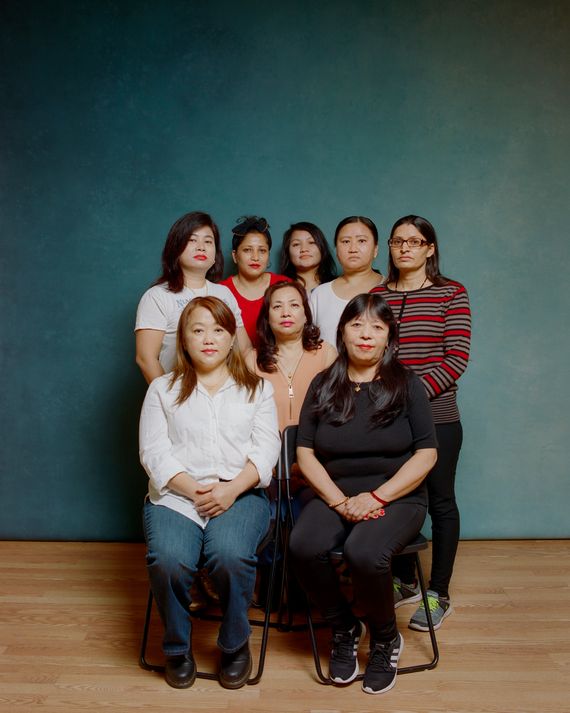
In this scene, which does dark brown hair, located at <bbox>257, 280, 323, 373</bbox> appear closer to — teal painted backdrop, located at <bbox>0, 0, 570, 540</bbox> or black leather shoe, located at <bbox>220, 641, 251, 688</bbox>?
teal painted backdrop, located at <bbox>0, 0, 570, 540</bbox>

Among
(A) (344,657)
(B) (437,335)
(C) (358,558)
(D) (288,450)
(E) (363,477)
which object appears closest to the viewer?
(C) (358,558)

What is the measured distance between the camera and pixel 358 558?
79.4 inches

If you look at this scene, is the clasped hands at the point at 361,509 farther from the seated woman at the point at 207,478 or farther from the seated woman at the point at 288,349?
the seated woman at the point at 288,349

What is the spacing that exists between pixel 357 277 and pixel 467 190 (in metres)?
0.95

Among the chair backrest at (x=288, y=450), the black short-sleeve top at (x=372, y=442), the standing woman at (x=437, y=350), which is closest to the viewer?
the black short-sleeve top at (x=372, y=442)

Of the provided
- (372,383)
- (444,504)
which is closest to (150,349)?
(372,383)

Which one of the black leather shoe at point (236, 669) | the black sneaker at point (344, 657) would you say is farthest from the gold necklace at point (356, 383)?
the black leather shoe at point (236, 669)

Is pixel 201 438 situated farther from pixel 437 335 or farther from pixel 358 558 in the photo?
pixel 437 335

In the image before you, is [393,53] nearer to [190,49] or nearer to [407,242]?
[190,49]

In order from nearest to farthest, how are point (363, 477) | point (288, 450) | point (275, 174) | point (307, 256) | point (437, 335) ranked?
point (363, 477), point (288, 450), point (437, 335), point (307, 256), point (275, 174)

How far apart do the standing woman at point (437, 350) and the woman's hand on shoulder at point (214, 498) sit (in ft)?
2.86

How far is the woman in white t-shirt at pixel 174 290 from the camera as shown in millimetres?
2693

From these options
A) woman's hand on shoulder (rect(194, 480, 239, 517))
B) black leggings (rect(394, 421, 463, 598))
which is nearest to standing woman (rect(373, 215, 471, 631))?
black leggings (rect(394, 421, 463, 598))

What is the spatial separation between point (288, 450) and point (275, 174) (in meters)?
1.59
